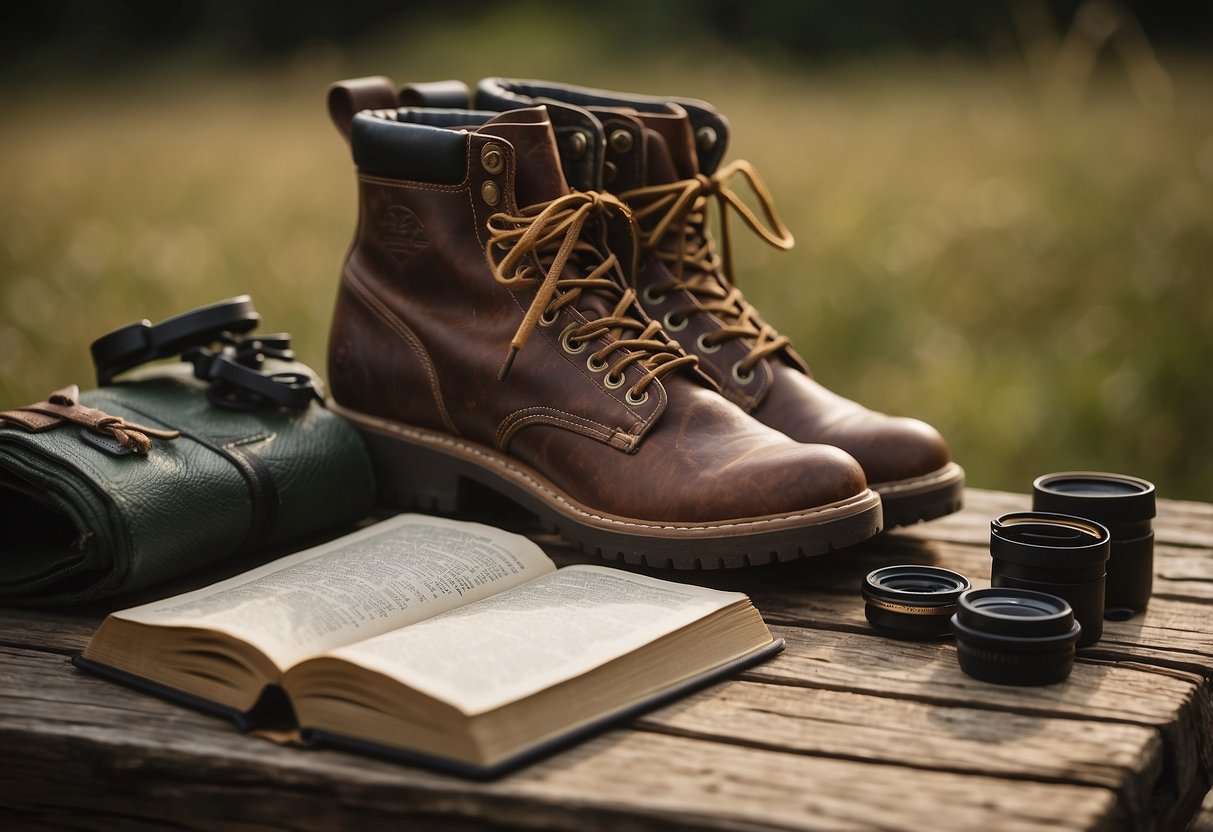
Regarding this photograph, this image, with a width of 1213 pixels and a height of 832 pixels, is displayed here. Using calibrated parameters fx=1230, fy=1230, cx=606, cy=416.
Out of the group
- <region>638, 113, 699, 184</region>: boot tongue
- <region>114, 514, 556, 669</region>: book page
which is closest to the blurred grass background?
<region>638, 113, 699, 184</region>: boot tongue

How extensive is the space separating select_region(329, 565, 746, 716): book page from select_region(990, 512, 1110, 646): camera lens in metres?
0.34

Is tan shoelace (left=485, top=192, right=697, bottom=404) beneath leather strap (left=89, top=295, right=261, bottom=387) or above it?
above

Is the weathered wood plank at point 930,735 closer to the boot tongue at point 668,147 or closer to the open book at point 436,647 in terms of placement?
the open book at point 436,647

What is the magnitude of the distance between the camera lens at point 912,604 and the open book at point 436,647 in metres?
0.17

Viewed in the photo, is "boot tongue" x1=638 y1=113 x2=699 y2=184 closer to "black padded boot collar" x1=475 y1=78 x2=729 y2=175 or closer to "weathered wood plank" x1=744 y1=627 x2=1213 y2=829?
"black padded boot collar" x1=475 y1=78 x2=729 y2=175

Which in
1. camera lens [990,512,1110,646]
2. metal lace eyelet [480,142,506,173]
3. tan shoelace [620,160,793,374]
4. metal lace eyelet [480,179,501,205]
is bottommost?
camera lens [990,512,1110,646]

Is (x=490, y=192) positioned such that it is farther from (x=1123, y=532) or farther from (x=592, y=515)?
(x=1123, y=532)

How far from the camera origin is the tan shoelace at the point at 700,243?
2.06 meters

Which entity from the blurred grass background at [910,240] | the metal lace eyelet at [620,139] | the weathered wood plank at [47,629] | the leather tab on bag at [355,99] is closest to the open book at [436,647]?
the weathered wood plank at [47,629]

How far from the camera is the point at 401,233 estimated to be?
2.02 metres

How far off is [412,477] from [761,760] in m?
1.02

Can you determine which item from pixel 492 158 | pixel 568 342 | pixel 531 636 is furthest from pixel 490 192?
pixel 531 636

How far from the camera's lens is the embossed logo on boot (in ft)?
6.54

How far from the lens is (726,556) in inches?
67.2
